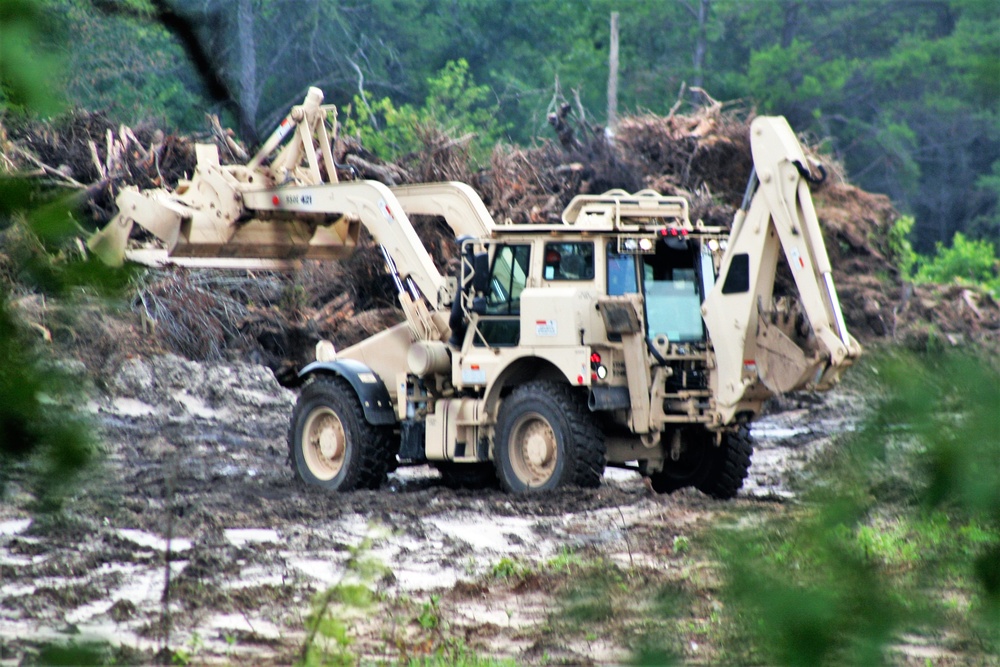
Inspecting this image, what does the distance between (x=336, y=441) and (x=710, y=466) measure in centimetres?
351

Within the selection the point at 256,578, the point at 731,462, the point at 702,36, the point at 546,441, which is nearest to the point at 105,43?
the point at 256,578

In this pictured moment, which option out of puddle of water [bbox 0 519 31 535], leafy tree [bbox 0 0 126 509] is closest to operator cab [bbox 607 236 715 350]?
puddle of water [bbox 0 519 31 535]

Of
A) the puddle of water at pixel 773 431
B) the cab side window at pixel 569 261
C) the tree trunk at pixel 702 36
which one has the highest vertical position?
the tree trunk at pixel 702 36

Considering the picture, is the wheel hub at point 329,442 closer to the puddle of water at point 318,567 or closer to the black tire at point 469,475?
the black tire at point 469,475

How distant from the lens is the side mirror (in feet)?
37.9

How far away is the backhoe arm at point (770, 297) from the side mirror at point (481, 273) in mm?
1975

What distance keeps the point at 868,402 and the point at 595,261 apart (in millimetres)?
9901

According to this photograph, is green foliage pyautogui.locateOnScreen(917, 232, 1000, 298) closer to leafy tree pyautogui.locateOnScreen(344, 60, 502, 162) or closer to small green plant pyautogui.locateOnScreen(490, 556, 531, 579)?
leafy tree pyautogui.locateOnScreen(344, 60, 502, 162)

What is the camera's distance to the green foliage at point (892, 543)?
4.62 feet

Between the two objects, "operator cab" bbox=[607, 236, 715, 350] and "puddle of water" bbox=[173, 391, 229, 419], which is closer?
"operator cab" bbox=[607, 236, 715, 350]

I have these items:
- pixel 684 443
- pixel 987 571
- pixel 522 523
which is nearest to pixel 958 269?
pixel 684 443

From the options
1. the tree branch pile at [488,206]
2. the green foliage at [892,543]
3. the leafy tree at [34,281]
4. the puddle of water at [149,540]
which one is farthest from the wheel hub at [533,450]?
the green foliage at [892,543]

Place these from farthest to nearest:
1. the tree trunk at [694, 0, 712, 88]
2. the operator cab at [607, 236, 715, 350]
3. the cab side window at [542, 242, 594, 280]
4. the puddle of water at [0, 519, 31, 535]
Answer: the tree trunk at [694, 0, 712, 88] < the cab side window at [542, 242, 594, 280] < the operator cab at [607, 236, 715, 350] < the puddle of water at [0, 519, 31, 535]

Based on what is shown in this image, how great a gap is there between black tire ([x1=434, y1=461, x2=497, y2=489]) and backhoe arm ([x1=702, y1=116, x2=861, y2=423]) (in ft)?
9.36
